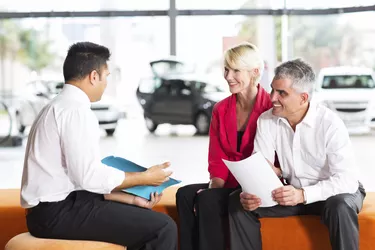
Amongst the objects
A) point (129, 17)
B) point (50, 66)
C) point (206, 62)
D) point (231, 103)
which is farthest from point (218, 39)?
point (231, 103)

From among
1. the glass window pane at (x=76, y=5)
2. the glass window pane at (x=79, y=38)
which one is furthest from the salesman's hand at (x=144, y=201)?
the glass window pane at (x=79, y=38)

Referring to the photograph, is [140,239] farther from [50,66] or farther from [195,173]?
[50,66]

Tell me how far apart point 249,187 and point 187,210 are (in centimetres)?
46

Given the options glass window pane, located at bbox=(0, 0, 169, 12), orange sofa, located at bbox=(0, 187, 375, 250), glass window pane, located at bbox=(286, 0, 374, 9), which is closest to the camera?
orange sofa, located at bbox=(0, 187, 375, 250)

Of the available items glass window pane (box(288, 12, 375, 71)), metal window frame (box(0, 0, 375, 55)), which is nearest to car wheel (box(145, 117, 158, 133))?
metal window frame (box(0, 0, 375, 55))

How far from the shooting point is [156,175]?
9.89ft

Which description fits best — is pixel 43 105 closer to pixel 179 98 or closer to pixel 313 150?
pixel 179 98

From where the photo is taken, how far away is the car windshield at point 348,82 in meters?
12.8

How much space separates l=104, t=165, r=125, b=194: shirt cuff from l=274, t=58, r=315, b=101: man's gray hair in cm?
87

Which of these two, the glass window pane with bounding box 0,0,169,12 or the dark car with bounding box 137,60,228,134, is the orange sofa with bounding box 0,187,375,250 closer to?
the dark car with bounding box 137,60,228,134

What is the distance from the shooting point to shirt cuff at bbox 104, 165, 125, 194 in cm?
286

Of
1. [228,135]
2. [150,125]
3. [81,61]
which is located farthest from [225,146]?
[150,125]

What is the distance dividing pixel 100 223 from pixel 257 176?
70 centimetres

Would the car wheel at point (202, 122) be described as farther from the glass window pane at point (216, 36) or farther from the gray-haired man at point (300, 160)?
the gray-haired man at point (300, 160)
